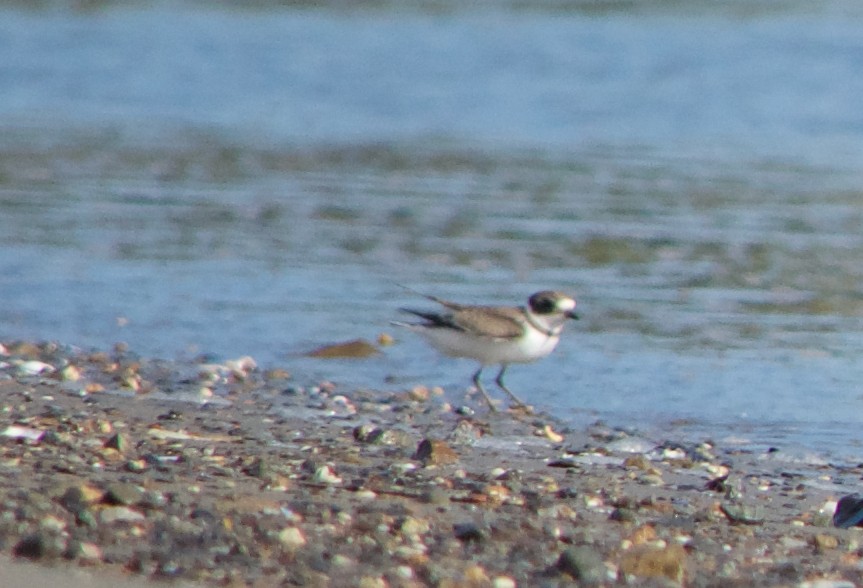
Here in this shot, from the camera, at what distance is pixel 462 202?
1424 cm

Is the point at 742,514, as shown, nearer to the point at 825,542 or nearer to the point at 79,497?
the point at 825,542

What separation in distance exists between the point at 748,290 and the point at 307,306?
9.12 feet

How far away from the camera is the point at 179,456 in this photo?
237 inches

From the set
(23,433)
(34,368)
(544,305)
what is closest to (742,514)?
(23,433)

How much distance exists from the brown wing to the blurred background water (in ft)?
1.38

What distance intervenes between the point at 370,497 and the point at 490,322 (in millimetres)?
2900

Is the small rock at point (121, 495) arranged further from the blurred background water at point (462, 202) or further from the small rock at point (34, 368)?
the blurred background water at point (462, 202)

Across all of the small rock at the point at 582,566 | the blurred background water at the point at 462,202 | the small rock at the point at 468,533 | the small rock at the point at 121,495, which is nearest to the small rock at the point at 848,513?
the small rock at the point at 582,566

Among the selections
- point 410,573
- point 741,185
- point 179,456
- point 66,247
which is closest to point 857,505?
Answer: point 410,573

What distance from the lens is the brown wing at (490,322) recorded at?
829 cm

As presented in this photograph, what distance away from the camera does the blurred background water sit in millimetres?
9258

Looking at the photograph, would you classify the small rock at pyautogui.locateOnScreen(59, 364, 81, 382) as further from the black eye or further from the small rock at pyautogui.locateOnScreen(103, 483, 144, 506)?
the small rock at pyautogui.locateOnScreen(103, 483, 144, 506)

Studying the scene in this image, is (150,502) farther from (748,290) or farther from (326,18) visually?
(326,18)

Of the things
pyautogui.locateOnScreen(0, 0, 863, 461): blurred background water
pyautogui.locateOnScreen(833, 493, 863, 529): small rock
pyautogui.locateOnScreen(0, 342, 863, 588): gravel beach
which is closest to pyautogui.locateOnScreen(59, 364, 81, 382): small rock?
pyautogui.locateOnScreen(0, 342, 863, 588): gravel beach
